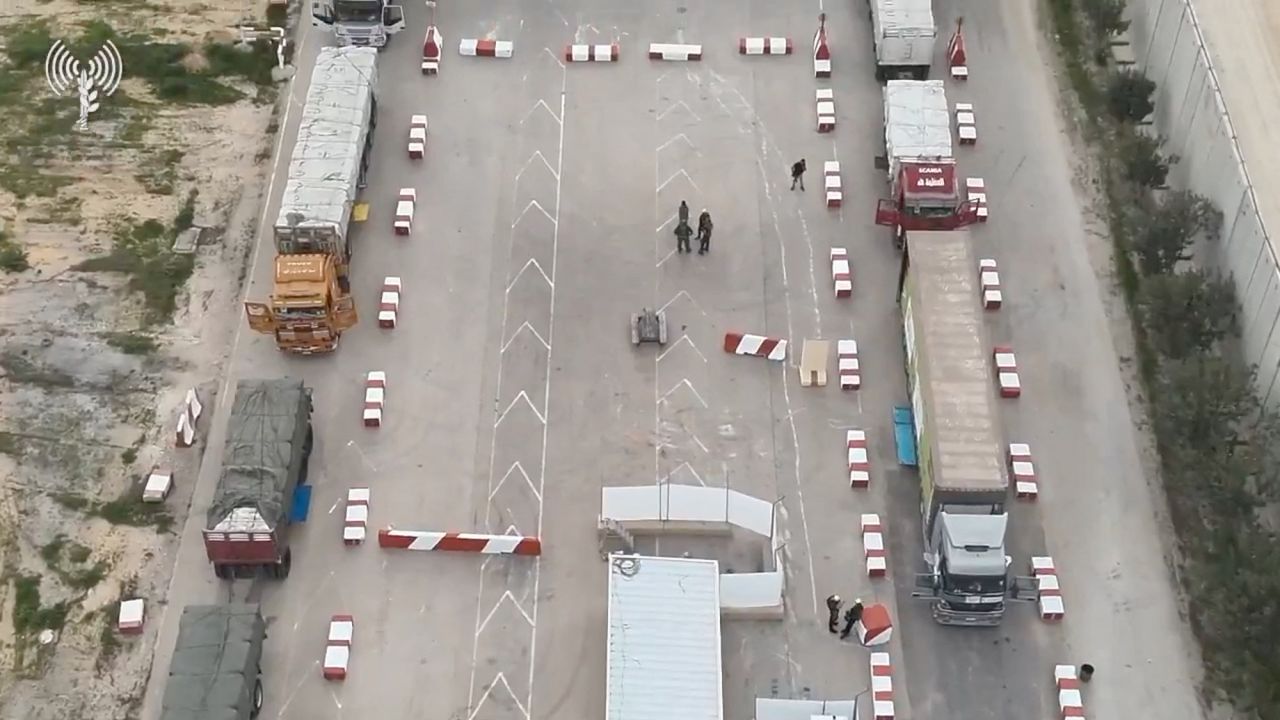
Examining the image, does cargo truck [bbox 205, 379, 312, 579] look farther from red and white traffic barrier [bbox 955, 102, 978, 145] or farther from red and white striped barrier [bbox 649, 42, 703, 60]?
red and white traffic barrier [bbox 955, 102, 978, 145]

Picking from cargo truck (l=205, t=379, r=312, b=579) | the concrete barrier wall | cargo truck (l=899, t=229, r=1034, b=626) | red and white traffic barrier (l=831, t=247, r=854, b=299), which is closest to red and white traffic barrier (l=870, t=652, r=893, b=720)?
cargo truck (l=899, t=229, r=1034, b=626)

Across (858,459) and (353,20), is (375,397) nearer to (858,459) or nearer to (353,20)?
(858,459)

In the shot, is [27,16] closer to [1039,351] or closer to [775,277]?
[775,277]

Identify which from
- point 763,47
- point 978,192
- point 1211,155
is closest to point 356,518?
point 978,192

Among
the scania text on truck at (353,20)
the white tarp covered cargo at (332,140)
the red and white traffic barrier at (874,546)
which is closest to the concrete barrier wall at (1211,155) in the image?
the red and white traffic barrier at (874,546)

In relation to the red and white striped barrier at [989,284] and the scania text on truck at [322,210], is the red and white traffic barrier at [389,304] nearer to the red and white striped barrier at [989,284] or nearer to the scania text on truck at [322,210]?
the scania text on truck at [322,210]

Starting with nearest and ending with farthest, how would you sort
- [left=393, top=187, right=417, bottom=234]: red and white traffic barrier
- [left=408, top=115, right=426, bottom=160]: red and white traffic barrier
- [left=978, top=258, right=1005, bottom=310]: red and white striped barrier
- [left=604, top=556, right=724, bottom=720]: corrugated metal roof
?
1. [left=604, top=556, right=724, bottom=720]: corrugated metal roof
2. [left=978, top=258, right=1005, bottom=310]: red and white striped barrier
3. [left=393, top=187, right=417, bottom=234]: red and white traffic barrier
4. [left=408, top=115, right=426, bottom=160]: red and white traffic barrier
